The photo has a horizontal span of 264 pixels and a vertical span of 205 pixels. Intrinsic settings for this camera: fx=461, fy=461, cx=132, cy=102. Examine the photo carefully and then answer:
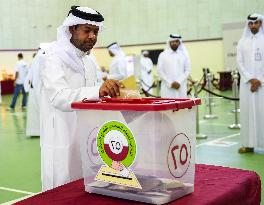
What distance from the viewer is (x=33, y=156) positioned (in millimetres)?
6625

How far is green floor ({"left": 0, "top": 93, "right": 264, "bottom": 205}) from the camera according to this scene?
4965 millimetres

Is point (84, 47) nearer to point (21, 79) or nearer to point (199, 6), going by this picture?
point (21, 79)

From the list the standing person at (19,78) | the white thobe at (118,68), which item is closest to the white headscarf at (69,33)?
the white thobe at (118,68)

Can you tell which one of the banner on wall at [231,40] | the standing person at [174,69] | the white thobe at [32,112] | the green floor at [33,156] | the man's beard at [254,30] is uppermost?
the banner on wall at [231,40]

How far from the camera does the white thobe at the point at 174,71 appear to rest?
27.5ft

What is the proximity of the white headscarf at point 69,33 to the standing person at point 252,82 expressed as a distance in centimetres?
409

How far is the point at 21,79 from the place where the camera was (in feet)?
46.8

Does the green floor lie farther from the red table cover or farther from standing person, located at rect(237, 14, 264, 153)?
the red table cover

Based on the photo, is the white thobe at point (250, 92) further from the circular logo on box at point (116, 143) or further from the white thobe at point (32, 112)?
the circular logo on box at point (116, 143)

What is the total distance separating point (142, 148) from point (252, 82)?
15.9 feet

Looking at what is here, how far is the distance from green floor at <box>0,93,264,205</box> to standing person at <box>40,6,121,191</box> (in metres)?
2.06

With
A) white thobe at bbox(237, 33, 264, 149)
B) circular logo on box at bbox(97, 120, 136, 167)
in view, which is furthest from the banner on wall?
circular logo on box at bbox(97, 120, 136, 167)

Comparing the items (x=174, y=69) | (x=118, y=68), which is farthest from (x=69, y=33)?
(x=118, y=68)

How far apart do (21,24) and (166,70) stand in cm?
1516
